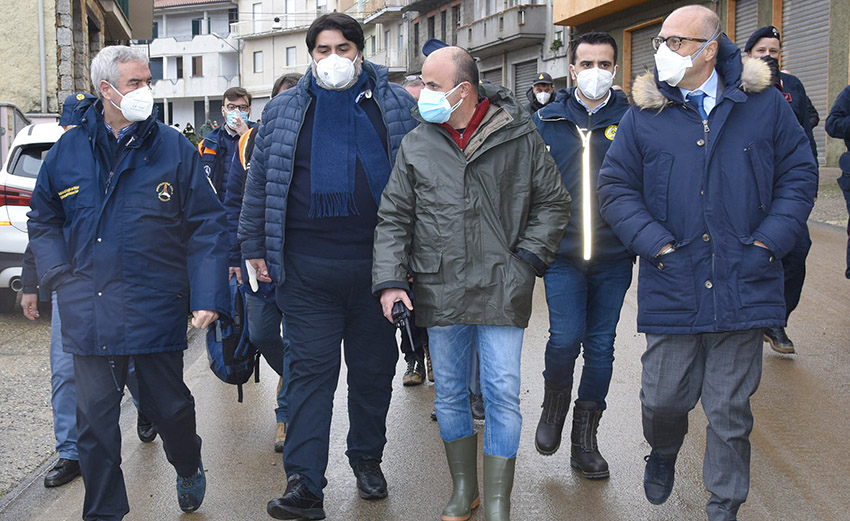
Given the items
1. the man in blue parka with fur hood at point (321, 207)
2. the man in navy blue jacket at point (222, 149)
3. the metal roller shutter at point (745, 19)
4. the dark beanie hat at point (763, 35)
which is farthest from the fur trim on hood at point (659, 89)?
the metal roller shutter at point (745, 19)

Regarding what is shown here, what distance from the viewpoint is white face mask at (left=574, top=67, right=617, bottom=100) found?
4863mm

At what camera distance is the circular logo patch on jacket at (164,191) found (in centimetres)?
415

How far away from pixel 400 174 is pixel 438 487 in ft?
5.24

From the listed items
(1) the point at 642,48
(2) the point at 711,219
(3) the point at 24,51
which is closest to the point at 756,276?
(2) the point at 711,219

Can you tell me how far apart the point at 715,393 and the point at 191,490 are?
92.9 inches

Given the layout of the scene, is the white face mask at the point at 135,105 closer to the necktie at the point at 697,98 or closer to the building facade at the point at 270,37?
the necktie at the point at 697,98

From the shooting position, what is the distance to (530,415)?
593 cm

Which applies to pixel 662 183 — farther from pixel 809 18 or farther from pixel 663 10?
pixel 663 10

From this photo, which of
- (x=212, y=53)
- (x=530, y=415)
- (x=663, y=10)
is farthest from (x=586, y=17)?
(x=212, y=53)

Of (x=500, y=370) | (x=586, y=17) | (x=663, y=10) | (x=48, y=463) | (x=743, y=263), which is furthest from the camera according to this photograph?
(x=586, y=17)

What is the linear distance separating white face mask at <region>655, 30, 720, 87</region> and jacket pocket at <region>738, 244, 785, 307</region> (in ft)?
2.45

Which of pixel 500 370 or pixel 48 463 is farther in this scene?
pixel 48 463

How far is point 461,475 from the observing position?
14.0 feet

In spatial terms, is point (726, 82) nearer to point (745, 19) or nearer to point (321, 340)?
point (321, 340)
